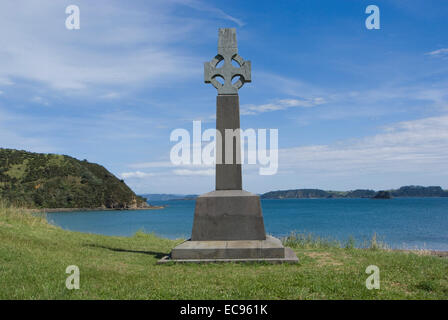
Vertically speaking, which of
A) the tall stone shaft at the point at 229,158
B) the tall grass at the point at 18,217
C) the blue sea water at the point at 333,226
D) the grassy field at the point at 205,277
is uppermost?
the tall stone shaft at the point at 229,158

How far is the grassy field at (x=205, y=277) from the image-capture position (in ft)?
17.9

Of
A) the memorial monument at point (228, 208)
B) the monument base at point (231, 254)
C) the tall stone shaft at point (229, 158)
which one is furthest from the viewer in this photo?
the tall stone shaft at point (229, 158)

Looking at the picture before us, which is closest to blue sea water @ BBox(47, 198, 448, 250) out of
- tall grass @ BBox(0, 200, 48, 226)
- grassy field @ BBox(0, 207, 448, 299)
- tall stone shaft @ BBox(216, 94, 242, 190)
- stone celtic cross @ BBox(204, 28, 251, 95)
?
tall grass @ BBox(0, 200, 48, 226)

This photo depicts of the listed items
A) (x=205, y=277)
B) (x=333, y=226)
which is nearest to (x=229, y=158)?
(x=205, y=277)

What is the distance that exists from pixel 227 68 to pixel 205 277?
5.59m

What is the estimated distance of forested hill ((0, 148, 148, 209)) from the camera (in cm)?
7444

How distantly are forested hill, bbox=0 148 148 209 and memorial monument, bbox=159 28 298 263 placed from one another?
67165 millimetres

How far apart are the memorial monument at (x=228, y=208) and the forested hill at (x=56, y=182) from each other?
220ft

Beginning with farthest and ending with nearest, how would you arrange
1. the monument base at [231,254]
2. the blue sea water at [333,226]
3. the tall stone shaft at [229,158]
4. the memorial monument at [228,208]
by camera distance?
the blue sea water at [333,226] → the tall stone shaft at [229,158] → the memorial monument at [228,208] → the monument base at [231,254]

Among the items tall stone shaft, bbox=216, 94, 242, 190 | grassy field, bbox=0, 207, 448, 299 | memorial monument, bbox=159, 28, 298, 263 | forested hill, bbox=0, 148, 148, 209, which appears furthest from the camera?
forested hill, bbox=0, 148, 148, 209

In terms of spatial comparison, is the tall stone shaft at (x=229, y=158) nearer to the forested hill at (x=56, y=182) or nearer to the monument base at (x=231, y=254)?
the monument base at (x=231, y=254)

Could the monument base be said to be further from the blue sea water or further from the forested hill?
the forested hill

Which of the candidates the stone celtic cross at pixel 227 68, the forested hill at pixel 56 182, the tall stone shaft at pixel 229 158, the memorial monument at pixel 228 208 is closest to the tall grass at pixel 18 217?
the memorial monument at pixel 228 208
